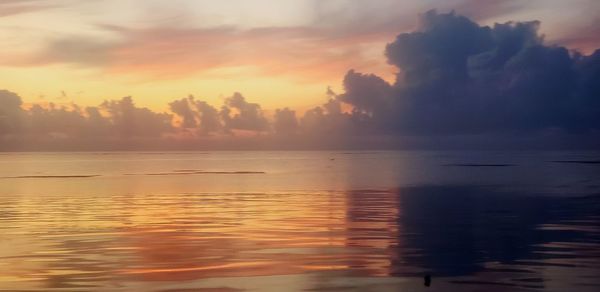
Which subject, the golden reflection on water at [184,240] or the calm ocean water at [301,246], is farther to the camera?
the golden reflection on water at [184,240]

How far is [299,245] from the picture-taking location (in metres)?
28.4

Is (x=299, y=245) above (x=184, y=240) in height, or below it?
above

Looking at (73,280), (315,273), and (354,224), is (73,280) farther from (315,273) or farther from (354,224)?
(354,224)

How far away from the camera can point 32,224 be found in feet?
124

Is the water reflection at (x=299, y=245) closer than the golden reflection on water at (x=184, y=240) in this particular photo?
Yes

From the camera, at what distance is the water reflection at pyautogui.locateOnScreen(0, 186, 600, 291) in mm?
21078

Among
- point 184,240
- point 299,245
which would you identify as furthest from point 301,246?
point 184,240

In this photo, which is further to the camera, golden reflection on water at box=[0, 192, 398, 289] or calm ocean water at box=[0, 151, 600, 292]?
golden reflection on water at box=[0, 192, 398, 289]

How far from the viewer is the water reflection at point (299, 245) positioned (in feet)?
69.2

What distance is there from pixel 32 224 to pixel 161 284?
19.7 metres

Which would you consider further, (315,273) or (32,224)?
(32,224)

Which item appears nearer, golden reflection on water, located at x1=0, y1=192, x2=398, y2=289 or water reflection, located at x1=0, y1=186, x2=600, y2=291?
water reflection, located at x1=0, y1=186, x2=600, y2=291

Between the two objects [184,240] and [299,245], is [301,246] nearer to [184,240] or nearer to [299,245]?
[299,245]

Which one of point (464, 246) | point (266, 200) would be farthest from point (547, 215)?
point (266, 200)
